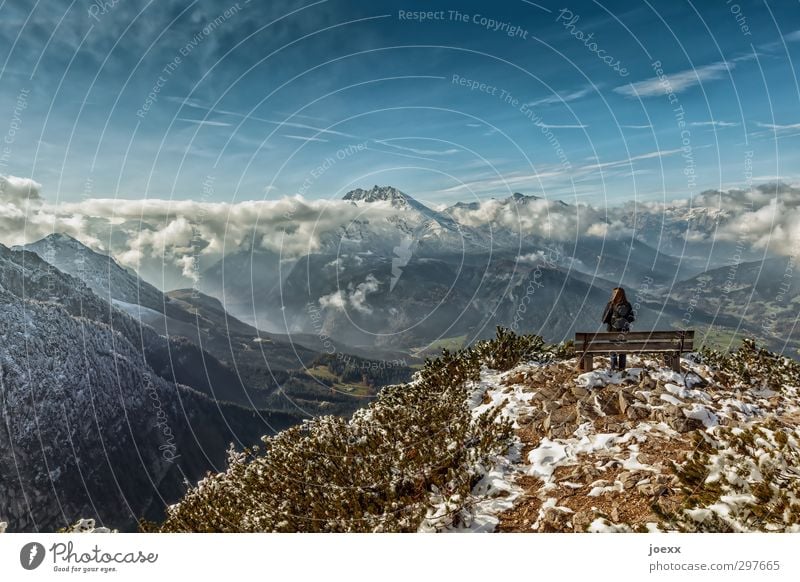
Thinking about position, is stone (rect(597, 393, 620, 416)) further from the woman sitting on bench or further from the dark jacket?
the dark jacket

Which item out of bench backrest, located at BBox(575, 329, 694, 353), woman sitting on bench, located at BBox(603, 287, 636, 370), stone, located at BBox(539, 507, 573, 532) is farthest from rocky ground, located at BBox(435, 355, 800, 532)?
bench backrest, located at BBox(575, 329, 694, 353)

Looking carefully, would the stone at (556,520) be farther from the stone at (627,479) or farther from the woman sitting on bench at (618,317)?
the woman sitting on bench at (618,317)

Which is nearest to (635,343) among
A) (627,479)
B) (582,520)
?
(627,479)

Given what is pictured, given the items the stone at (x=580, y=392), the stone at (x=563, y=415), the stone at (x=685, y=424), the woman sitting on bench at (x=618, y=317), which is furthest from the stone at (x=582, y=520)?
the woman sitting on bench at (x=618, y=317)

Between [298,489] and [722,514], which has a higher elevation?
[722,514]

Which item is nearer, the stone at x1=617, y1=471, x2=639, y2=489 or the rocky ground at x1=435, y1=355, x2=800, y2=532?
the rocky ground at x1=435, y1=355, x2=800, y2=532
